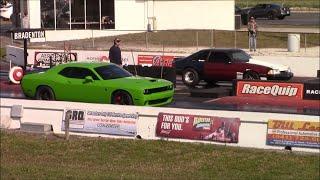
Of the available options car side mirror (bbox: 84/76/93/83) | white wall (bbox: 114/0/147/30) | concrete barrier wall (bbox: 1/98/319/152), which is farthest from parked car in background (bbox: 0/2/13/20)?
concrete barrier wall (bbox: 1/98/319/152)

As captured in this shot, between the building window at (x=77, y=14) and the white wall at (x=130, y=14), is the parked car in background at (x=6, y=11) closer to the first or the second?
the white wall at (x=130, y=14)

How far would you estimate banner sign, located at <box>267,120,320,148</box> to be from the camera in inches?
590

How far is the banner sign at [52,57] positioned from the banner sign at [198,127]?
52.3ft

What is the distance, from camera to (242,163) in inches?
567

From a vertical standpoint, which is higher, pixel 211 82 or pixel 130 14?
pixel 130 14

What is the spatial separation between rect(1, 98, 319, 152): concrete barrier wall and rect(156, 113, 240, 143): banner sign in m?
0.12

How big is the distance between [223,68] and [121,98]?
25.1 feet

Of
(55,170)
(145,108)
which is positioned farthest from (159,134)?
(55,170)

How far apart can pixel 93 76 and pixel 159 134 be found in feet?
13.6

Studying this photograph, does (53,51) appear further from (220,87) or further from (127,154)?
(127,154)

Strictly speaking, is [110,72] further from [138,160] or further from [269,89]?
[138,160]

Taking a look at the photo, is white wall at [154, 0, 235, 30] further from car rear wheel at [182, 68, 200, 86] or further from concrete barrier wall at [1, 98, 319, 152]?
concrete barrier wall at [1, 98, 319, 152]

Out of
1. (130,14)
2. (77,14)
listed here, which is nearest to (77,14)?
(77,14)

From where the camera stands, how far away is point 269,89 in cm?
2222
